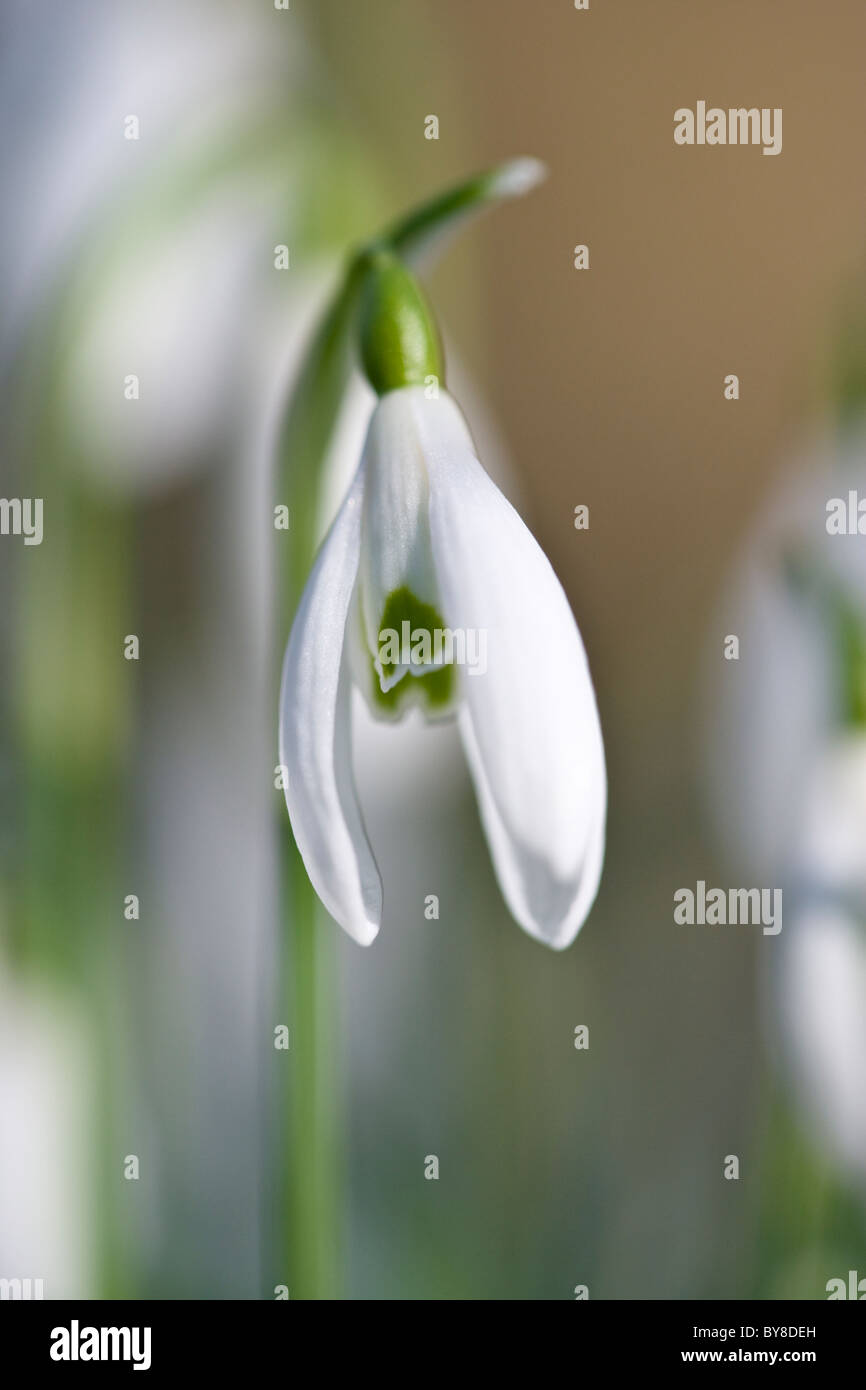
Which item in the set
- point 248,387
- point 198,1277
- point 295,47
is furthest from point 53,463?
point 198,1277
